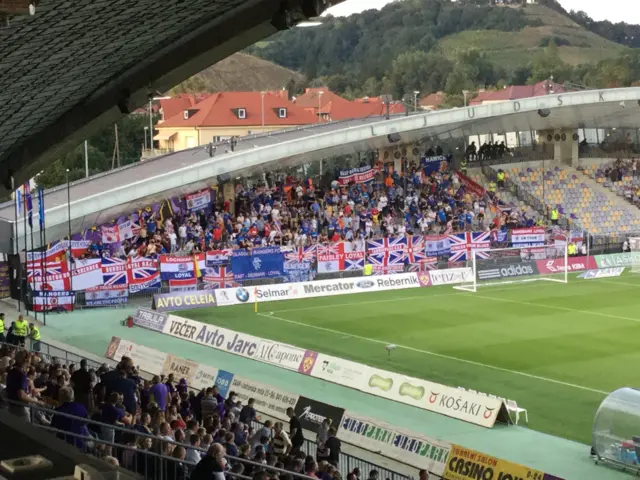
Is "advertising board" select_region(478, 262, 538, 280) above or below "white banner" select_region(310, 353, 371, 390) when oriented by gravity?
above

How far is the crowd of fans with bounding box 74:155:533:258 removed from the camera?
45688 millimetres

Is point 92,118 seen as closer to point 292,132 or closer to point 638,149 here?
point 292,132

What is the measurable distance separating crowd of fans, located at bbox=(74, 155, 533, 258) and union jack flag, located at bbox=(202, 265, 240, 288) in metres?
1.83

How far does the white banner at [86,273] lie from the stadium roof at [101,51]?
1678cm

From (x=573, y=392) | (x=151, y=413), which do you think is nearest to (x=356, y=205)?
(x=573, y=392)

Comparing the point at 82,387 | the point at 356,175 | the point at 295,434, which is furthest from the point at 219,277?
the point at 82,387

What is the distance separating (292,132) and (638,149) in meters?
23.7

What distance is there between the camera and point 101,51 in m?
16.4

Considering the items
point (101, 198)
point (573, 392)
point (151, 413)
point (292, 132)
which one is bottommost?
point (573, 392)

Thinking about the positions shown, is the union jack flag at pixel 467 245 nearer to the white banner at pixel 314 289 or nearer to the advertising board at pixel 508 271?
the advertising board at pixel 508 271

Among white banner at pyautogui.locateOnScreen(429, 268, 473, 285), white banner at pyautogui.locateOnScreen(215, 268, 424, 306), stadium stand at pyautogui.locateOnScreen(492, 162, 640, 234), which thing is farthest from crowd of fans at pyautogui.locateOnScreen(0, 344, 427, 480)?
stadium stand at pyautogui.locateOnScreen(492, 162, 640, 234)

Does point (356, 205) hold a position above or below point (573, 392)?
above

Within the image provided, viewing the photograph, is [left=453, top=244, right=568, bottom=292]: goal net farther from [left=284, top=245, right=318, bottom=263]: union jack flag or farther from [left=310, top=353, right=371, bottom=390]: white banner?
→ [left=310, top=353, right=371, bottom=390]: white banner

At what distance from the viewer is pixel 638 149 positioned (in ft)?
213
